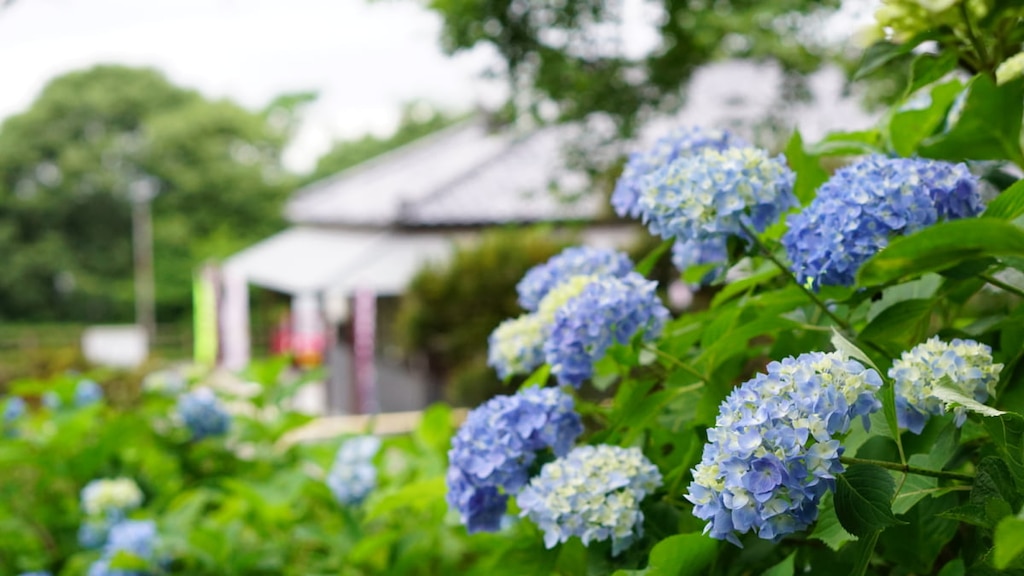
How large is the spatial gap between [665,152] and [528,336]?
179 mm

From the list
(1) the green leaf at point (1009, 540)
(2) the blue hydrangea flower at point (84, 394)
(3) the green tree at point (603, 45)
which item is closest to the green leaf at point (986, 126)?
(1) the green leaf at point (1009, 540)

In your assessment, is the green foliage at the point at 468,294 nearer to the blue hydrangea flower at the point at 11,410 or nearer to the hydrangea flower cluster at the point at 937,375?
the blue hydrangea flower at the point at 11,410

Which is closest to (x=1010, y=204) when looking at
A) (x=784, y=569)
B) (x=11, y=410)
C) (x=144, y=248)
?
(x=784, y=569)

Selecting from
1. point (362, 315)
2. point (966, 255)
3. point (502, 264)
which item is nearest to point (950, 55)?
point (966, 255)

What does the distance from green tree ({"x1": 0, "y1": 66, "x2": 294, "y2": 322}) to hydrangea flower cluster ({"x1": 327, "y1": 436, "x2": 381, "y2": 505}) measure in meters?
19.9

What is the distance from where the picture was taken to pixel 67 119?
21891 millimetres

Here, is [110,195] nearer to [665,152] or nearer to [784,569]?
[665,152]

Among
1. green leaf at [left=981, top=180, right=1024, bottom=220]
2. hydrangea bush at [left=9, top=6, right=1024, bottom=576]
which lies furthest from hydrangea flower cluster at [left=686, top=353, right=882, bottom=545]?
green leaf at [left=981, top=180, right=1024, bottom=220]

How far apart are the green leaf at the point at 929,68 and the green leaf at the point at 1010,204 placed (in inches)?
6.3

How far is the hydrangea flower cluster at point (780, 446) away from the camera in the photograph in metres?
0.42

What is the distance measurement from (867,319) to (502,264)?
5971 millimetres

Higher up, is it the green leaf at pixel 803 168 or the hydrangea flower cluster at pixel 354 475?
the green leaf at pixel 803 168

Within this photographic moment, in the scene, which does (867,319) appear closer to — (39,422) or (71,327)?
(39,422)

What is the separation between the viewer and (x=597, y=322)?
65cm
